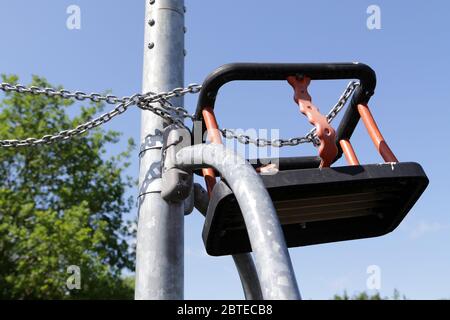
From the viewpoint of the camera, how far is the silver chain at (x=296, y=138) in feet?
10.5

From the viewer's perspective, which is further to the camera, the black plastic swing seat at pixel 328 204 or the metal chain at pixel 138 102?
the metal chain at pixel 138 102

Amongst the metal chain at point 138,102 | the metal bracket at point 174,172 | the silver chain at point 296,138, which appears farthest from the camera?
the silver chain at point 296,138

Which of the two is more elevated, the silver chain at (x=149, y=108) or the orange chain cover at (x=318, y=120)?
the silver chain at (x=149, y=108)

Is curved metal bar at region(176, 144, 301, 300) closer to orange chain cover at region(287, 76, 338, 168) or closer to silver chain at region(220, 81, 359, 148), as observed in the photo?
orange chain cover at region(287, 76, 338, 168)

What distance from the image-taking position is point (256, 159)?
296 cm

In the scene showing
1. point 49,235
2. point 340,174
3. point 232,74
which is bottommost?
point 340,174

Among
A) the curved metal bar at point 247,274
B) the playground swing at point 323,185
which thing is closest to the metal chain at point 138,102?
the playground swing at point 323,185

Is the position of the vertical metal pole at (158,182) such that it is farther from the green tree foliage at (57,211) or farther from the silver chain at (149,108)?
the green tree foliage at (57,211)

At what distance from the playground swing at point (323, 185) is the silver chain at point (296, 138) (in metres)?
0.42

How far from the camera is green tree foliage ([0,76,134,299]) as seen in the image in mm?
15086

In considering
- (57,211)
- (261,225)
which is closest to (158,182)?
(261,225)

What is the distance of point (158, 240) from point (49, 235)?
13781mm
